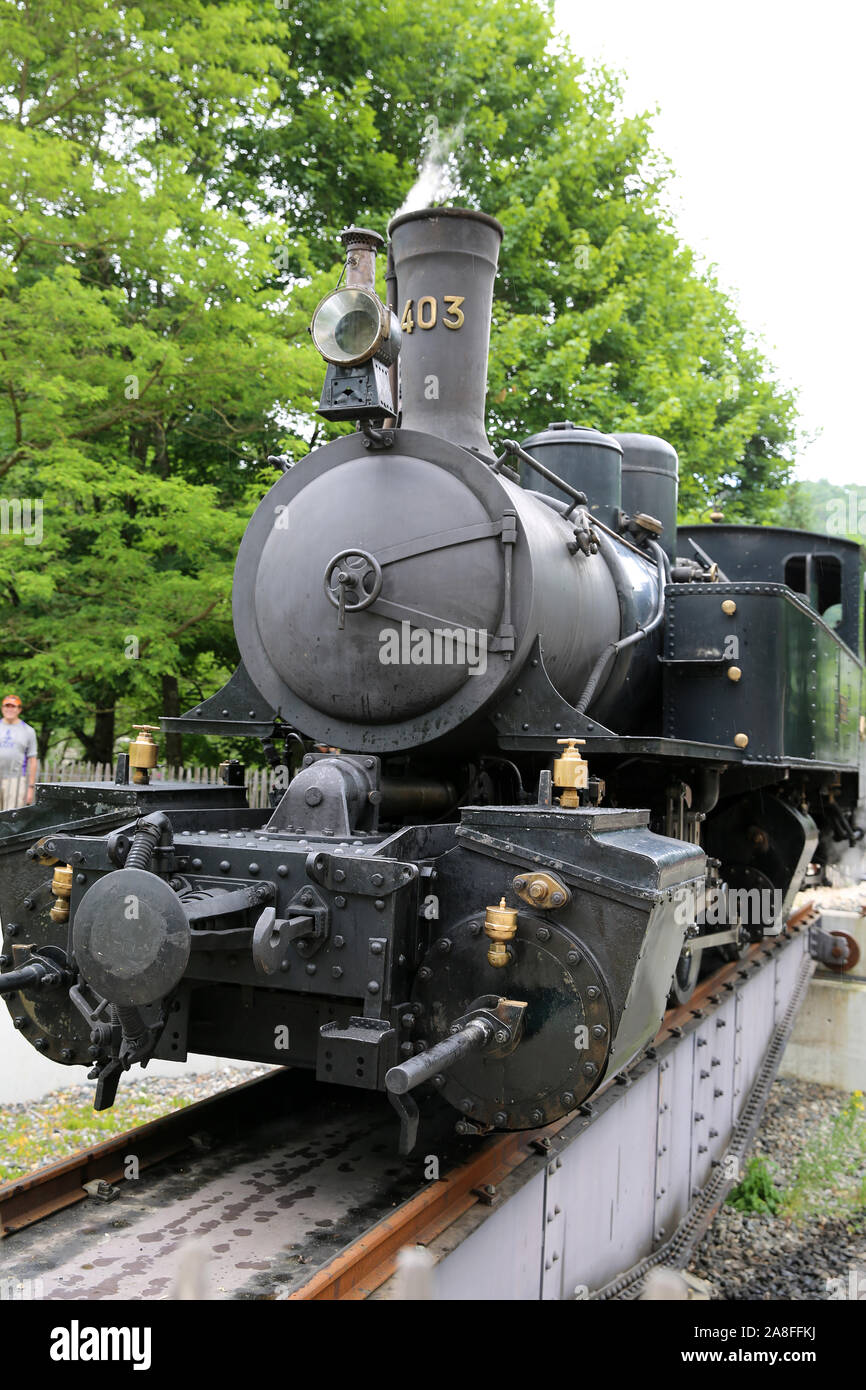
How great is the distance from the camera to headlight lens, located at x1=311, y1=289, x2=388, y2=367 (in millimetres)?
4383

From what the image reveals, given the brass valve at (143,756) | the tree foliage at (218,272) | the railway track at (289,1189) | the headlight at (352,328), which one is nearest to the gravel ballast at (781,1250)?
the railway track at (289,1189)

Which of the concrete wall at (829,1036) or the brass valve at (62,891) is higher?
the brass valve at (62,891)

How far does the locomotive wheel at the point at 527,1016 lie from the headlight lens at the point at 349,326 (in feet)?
7.54

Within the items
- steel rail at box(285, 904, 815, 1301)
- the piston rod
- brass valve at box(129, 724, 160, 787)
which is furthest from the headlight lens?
steel rail at box(285, 904, 815, 1301)

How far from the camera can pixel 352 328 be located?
445 cm

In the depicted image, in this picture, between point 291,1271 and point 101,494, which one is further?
point 101,494

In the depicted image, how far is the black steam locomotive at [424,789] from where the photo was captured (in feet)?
11.9

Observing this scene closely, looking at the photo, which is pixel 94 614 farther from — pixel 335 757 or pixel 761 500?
pixel 761 500

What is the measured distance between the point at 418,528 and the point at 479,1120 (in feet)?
7.53

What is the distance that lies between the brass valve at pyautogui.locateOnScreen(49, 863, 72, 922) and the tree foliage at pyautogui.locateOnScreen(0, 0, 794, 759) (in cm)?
598

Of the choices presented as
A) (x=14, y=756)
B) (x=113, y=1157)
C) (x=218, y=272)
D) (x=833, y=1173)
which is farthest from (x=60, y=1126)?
(x=218, y=272)

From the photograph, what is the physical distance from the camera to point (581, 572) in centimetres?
512

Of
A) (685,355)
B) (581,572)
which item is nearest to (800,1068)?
(581,572)

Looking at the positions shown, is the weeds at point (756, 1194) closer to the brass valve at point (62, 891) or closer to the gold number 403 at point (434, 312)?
the brass valve at point (62, 891)
